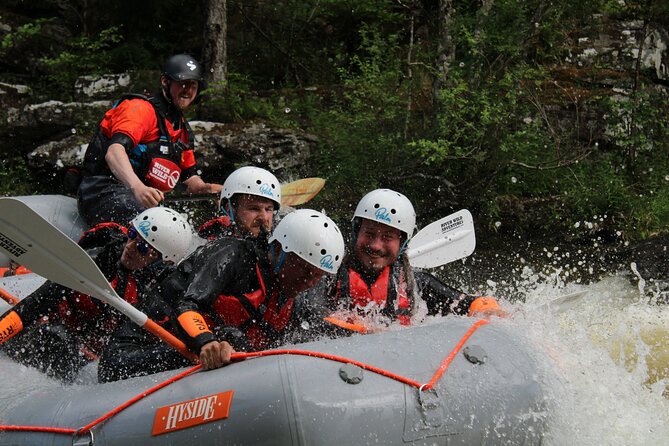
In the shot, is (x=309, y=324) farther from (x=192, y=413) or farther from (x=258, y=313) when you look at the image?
(x=192, y=413)

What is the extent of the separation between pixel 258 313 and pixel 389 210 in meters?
1.08

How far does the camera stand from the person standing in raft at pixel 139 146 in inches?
227

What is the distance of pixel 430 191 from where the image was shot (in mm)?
8727

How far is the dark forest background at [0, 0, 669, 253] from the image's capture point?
8.57 m

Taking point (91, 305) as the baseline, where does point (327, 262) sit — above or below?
above

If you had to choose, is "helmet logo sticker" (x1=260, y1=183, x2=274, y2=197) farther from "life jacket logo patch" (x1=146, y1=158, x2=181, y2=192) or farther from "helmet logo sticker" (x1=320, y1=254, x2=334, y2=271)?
"helmet logo sticker" (x1=320, y1=254, x2=334, y2=271)

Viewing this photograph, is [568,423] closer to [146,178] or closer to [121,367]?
[121,367]

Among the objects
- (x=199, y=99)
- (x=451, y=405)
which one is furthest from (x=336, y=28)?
(x=451, y=405)

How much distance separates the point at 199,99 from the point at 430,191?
2967 mm

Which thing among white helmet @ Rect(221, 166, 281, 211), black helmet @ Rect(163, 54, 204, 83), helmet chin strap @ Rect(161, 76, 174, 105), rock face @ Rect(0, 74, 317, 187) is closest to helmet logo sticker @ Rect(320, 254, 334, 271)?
white helmet @ Rect(221, 166, 281, 211)

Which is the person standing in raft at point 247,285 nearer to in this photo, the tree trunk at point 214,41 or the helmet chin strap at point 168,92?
the helmet chin strap at point 168,92

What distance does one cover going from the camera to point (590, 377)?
3793mm

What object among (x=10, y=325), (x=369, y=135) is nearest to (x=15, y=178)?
(x=369, y=135)

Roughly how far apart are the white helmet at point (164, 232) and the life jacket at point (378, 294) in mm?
853
